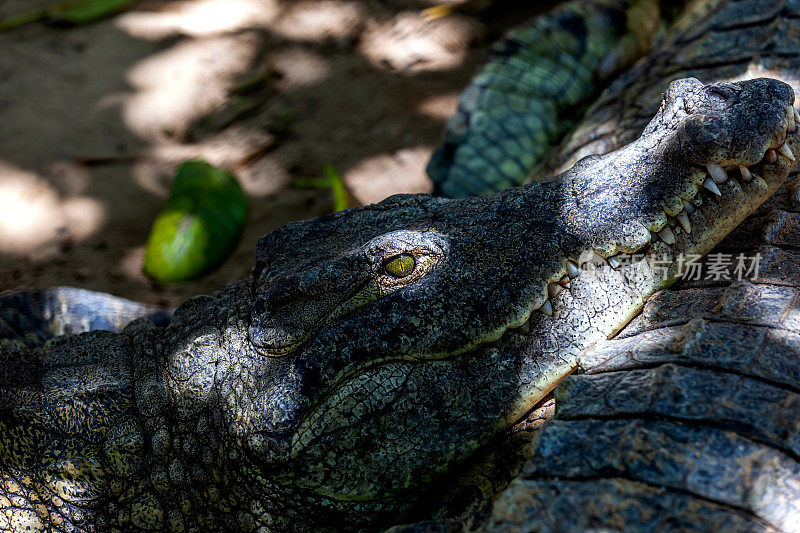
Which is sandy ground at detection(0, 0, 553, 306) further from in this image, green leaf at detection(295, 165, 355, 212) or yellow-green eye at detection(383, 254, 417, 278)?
yellow-green eye at detection(383, 254, 417, 278)

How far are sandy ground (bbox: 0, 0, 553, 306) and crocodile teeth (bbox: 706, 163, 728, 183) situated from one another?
2138 millimetres

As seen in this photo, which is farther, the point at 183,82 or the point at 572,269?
the point at 183,82

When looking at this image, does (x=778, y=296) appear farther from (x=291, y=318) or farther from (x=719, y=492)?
(x=291, y=318)

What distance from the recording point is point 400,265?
2.11 meters

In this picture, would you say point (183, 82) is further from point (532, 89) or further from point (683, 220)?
point (683, 220)

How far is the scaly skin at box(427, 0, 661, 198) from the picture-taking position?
12.5ft

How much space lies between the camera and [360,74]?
15.6ft

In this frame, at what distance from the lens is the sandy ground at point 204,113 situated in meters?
4.05

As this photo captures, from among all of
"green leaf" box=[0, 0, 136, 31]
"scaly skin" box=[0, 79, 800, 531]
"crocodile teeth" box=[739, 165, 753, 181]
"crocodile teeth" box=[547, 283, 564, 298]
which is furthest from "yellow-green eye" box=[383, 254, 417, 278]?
"green leaf" box=[0, 0, 136, 31]

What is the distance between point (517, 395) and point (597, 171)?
79 cm

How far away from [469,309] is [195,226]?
7.54 ft

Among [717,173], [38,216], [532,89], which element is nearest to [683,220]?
[717,173]

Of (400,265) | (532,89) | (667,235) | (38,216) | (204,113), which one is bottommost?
(38,216)

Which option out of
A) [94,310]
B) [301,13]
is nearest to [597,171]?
[94,310]
